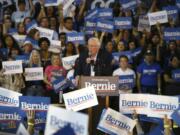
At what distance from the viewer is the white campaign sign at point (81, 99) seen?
23.7ft

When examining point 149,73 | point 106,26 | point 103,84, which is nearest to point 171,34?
point 106,26

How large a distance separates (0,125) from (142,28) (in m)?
5.46

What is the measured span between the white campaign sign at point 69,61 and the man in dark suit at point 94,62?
86.1 inches

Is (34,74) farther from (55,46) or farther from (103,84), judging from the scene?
(103,84)

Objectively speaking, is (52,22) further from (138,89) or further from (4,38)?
(138,89)

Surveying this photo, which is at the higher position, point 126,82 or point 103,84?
point 103,84

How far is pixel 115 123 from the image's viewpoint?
7.19 meters

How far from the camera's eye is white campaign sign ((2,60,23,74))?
32.7 ft

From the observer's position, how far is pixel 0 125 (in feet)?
23.5

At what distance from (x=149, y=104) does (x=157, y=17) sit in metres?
4.66

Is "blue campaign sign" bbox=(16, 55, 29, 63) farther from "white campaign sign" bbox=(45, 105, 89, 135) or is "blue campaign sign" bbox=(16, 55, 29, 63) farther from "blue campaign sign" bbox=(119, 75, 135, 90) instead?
"white campaign sign" bbox=(45, 105, 89, 135)

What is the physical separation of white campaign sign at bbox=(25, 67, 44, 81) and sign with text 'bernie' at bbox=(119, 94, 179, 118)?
290 centimetres

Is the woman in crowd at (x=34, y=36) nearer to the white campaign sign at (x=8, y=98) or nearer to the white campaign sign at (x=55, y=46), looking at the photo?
the white campaign sign at (x=55, y=46)

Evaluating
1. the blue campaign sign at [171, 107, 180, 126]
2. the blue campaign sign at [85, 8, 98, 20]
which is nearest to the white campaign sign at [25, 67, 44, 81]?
the blue campaign sign at [85, 8, 98, 20]
